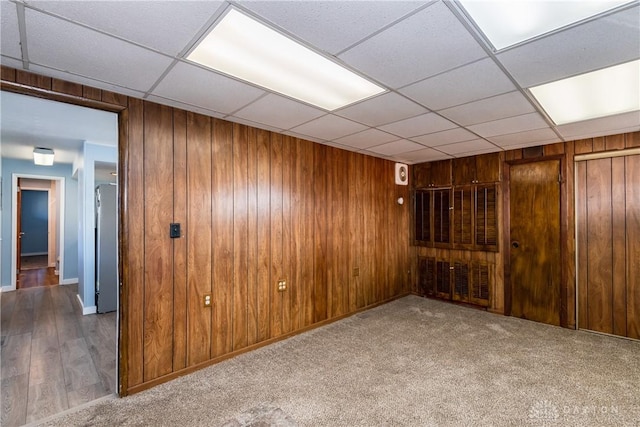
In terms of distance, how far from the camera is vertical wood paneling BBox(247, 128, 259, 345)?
127 inches

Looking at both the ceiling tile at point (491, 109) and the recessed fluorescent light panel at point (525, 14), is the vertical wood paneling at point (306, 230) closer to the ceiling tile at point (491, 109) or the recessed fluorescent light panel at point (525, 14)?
the ceiling tile at point (491, 109)

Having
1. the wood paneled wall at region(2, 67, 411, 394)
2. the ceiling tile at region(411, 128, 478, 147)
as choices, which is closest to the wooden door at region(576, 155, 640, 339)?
the ceiling tile at region(411, 128, 478, 147)

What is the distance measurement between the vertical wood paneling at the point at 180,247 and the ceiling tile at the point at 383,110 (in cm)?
149

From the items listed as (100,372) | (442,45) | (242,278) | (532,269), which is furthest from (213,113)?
(532,269)

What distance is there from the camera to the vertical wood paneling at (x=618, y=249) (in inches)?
140

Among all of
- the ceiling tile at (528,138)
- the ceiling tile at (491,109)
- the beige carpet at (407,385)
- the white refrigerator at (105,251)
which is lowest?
the beige carpet at (407,385)

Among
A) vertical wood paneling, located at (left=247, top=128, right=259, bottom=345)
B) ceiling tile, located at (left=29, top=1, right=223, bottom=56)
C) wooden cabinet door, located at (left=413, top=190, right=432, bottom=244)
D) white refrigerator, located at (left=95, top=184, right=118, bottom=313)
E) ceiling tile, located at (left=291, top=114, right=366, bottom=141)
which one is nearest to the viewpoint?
ceiling tile, located at (left=29, top=1, right=223, bottom=56)

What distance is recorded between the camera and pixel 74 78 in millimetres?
A: 2148

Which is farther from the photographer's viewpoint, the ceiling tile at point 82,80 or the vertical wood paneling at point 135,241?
the vertical wood paneling at point 135,241

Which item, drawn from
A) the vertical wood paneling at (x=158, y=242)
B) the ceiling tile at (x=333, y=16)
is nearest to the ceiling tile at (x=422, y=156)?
the ceiling tile at (x=333, y=16)

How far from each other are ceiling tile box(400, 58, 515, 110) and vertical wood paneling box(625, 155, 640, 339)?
8.43ft

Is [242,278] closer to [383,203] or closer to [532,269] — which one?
[383,203]

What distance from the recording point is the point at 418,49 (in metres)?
1.79

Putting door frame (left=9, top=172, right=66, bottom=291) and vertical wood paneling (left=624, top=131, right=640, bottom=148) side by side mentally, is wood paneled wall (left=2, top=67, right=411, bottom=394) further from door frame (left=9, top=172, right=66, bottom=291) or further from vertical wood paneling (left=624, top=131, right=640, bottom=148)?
door frame (left=9, top=172, right=66, bottom=291)
